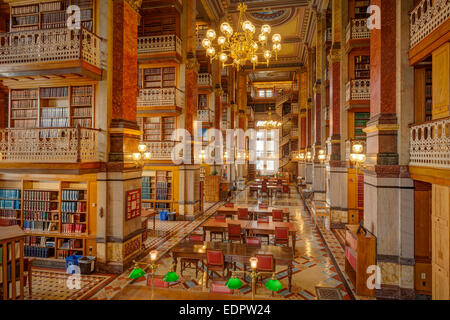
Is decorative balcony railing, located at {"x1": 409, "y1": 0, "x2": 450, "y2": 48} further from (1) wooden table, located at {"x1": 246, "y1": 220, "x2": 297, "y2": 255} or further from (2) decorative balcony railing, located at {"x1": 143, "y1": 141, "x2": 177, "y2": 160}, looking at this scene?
(2) decorative balcony railing, located at {"x1": 143, "y1": 141, "x2": 177, "y2": 160}

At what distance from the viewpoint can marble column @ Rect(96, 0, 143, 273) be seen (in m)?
7.13

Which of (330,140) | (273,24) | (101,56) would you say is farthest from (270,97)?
(101,56)

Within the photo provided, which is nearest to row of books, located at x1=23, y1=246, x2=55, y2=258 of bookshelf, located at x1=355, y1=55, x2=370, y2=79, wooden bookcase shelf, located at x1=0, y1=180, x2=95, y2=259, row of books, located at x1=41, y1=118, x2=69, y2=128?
wooden bookcase shelf, located at x1=0, y1=180, x2=95, y2=259

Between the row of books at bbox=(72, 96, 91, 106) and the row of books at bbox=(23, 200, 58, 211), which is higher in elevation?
the row of books at bbox=(72, 96, 91, 106)

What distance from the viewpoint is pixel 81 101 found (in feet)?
26.0

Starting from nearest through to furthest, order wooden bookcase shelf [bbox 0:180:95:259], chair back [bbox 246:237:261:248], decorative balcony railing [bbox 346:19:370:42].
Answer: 1. chair back [bbox 246:237:261:248]
2. wooden bookcase shelf [bbox 0:180:95:259]
3. decorative balcony railing [bbox 346:19:370:42]

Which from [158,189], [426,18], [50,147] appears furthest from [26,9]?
[426,18]

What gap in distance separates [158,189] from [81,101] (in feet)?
20.3

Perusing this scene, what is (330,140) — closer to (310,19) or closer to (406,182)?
(406,182)

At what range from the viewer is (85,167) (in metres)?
6.61

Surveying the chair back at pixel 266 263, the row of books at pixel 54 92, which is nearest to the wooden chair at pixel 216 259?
the chair back at pixel 266 263

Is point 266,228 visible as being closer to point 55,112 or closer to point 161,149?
point 161,149

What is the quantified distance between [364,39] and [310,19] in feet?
35.2
